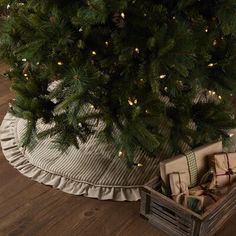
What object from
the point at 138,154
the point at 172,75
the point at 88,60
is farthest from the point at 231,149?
the point at 88,60

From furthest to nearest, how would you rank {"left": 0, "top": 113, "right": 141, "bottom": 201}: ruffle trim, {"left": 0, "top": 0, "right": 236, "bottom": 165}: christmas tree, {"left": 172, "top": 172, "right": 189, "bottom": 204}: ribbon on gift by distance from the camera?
{"left": 0, "top": 113, "right": 141, "bottom": 201}: ruffle trim, {"left": 172, "top": 172, "right": 189, "bottom": 204}: ribbon on gift, {"left": 0, "top": 0, "right": 236, "bottom": 165}: christmas tree

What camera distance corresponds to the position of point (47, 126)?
1915 millimetres

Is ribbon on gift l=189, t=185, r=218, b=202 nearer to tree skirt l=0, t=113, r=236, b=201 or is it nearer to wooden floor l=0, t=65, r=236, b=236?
wooden floor l=0, t=65, r=236, b=236

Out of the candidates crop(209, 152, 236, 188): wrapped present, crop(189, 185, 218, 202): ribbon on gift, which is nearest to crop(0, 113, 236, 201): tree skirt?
crop(209, 152, 236, 188): wrapped present

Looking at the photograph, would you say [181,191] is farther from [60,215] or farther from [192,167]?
[60,215]

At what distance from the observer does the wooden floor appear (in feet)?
4.69

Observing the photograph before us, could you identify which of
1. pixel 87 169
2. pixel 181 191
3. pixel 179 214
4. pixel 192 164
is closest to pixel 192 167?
pixel 192 164

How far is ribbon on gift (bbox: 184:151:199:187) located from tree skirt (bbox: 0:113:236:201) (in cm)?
20

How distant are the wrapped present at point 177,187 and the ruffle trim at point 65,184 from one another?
21 centimetres

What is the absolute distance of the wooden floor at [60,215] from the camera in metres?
1.43

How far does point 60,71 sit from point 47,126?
1.86 feet

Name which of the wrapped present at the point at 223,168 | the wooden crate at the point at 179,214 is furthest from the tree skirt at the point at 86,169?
the wrapped present at the point at 223,168

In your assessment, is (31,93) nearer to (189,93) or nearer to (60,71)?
(60,71)

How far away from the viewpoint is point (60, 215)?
149 centimetres
